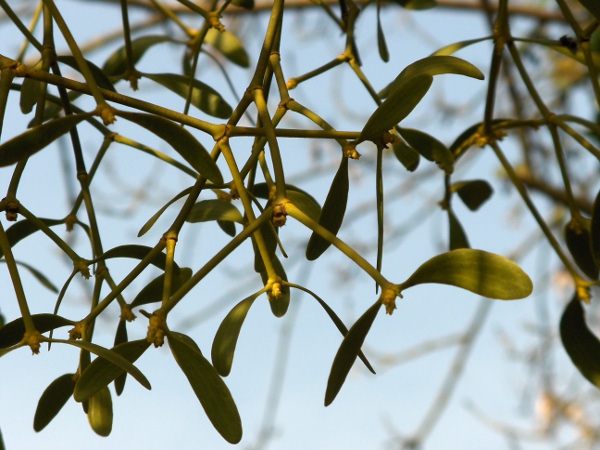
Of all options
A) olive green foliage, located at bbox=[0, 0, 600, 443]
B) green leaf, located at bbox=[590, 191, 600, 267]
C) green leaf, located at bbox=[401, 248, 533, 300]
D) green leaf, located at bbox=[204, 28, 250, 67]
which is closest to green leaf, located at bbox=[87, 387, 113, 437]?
olive green foliage, located at bbox=[0, 0, 600, 443]

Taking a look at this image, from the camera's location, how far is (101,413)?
0.47 meters

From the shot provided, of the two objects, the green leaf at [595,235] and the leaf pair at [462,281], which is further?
the green leaf at [595,235]

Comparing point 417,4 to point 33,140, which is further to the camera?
point 417,4

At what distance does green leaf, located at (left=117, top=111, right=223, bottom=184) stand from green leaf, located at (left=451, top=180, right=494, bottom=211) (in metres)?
0.37

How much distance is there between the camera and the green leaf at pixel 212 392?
383 mm

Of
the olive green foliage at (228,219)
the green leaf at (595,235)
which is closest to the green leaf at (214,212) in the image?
the olive green foliage at (228,219)

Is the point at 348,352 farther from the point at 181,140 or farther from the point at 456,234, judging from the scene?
the point at 456,234

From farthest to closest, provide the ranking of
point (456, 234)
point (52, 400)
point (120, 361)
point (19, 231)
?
point (456, 234)
point (19, 231)
point (52, 400)
point (120, 361)

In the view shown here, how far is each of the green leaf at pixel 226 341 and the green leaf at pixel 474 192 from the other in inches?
14.0

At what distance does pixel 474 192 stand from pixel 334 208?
318mm

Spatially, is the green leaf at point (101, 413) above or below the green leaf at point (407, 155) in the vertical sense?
below

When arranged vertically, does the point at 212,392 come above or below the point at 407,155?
below

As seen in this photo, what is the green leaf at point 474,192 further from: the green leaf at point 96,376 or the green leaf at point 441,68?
the green leaf at point 96,376

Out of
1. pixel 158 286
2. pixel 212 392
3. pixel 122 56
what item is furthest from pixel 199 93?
pixel 212 392
